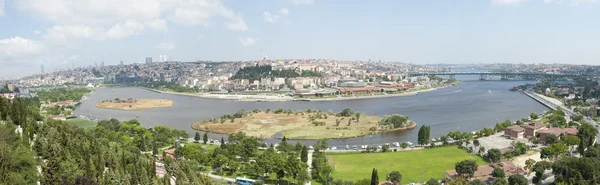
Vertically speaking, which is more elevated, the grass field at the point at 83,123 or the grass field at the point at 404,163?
the grass field at the point at 404,163

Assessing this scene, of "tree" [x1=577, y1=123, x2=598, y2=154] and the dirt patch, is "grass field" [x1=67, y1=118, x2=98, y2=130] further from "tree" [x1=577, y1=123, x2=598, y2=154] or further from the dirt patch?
"tree" [x1=577, y1=123, x2=598, y2=154]

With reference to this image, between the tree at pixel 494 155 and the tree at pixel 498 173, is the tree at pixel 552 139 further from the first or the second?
the tree at pixel 498 173

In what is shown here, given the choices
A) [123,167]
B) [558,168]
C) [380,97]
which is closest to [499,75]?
[380,97]

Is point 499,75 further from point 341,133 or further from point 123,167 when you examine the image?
point 123,167

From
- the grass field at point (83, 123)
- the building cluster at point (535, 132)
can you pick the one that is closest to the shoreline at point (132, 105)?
the grass field at point (83, 123)

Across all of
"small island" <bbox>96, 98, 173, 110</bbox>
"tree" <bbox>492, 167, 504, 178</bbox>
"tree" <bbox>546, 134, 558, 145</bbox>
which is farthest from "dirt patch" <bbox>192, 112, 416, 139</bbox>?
"small island" <bbox>96, 98, 173, 110</bbox>

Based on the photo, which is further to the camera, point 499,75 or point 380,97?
point 499,75

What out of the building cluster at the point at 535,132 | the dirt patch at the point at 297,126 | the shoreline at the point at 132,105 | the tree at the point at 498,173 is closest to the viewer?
the tree at the point at 498,173

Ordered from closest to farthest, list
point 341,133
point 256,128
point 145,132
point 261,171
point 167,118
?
point 261,171
point 145,132
point 341,133
point 256,128
point 167,118
